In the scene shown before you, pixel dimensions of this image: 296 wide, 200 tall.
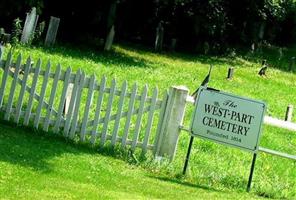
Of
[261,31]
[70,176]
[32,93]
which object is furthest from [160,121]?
[261,31]

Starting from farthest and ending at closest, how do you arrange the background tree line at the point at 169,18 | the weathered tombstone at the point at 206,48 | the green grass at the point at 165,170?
the weathered tombstone at the point at 206,48, the background tree line at the point at 169,18, the green grass at the point at 165,170

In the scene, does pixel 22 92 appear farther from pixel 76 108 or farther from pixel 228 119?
pixel 228 119

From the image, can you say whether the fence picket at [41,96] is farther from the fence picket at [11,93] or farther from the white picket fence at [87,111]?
the fence picket at [11,93]

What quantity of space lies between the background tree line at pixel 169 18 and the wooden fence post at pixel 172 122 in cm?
1490

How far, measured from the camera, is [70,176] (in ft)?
26.9

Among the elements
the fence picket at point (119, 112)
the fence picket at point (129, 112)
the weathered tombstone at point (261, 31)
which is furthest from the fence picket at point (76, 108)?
the weathered tombstone at point (261, 31)

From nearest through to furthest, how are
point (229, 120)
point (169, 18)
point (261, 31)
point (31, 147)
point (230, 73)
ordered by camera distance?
point (31, 147) → point (229, 120) → point (230, 73) → point (169, 18) → point (261, 31)

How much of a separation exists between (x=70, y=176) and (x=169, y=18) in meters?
27.1

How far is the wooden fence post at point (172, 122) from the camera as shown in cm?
1009

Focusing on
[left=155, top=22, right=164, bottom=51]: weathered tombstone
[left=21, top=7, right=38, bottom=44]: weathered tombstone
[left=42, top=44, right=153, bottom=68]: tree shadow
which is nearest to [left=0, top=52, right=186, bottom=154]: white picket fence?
[left=42, top=44, right=153, bottom=68]: tree shadow

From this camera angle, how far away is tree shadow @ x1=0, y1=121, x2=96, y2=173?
27.6 ft

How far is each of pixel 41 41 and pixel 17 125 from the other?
13108mm

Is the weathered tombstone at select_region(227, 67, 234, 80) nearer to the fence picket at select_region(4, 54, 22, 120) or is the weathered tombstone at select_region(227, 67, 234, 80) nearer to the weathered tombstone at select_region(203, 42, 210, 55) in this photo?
the weathered tombstone at select_region(203, 42, 210, 55)

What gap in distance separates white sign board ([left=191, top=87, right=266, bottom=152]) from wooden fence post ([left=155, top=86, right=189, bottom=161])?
15.6 inches
